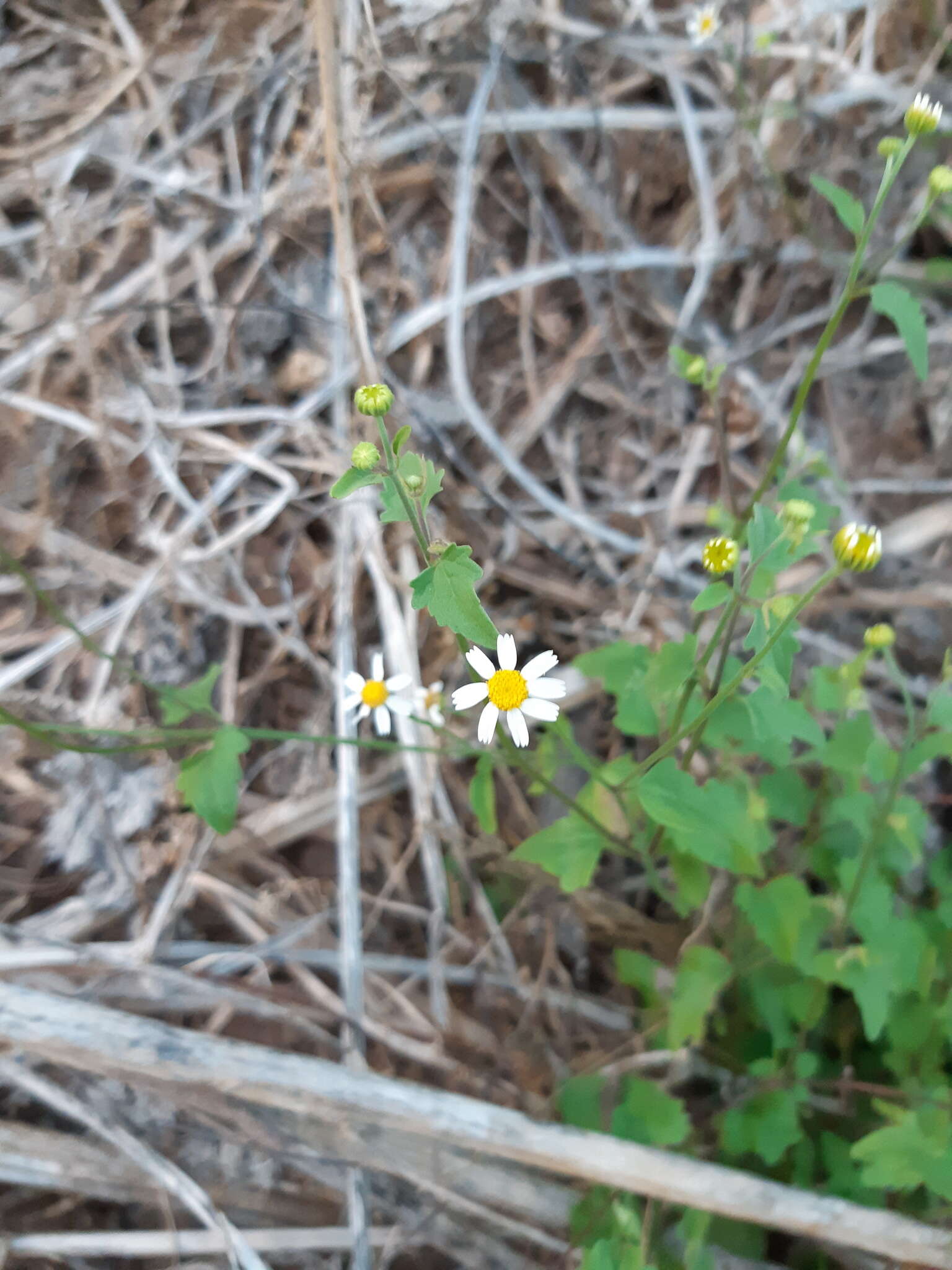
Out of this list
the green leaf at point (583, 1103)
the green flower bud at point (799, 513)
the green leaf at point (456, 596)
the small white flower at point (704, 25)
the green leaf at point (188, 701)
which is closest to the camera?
the green leaf at point (456, 596)

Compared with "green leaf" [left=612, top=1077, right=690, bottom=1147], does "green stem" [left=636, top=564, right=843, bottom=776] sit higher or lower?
higher

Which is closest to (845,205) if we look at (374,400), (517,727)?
(374,400)

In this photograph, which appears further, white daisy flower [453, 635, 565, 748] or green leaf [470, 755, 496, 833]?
green leaf [470, 755, 496, 833]

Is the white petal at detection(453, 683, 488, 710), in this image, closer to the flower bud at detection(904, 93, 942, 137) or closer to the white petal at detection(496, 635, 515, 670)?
the white petal at detection(496, 635, 515, 670)

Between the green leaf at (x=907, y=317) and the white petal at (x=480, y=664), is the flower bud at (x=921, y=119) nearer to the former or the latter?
the green leaf at (x=907, y=317)

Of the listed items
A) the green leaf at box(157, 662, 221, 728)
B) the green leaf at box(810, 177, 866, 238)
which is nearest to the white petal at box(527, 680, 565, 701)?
the green leaf at box(157, 662, 221, 728)

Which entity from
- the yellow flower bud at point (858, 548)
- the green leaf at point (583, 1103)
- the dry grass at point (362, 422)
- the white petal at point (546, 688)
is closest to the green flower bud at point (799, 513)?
the yellow flower bud at point (858, 548)

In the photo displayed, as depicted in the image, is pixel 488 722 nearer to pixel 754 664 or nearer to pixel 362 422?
pixel 754 664

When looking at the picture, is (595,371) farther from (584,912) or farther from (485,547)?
(584,912)
